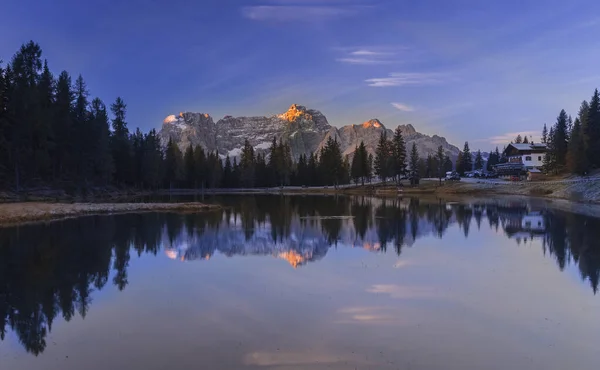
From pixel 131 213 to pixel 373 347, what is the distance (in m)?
43.8

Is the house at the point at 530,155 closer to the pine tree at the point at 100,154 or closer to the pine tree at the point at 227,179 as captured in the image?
the pine tree at the point at 227,179

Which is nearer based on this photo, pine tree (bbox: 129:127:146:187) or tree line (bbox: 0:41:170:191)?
tree line (bbox: 0:41:170:191)

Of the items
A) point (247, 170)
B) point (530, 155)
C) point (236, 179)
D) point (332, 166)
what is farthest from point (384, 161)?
point (236, 179)

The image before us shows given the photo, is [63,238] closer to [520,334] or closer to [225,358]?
[225,358]

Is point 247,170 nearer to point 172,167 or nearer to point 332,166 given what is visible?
point 172,167

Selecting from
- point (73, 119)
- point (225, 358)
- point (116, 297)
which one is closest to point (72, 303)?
Result: point (116, 297)

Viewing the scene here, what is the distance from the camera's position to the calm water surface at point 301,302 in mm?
10711

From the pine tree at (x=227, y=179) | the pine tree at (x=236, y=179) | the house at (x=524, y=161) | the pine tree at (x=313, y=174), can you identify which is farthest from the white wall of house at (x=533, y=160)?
the pine tree at (x=227, y=179)

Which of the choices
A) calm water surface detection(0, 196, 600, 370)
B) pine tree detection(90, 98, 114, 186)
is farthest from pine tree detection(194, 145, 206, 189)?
calm water surface detection(0, 196, 600, 370)

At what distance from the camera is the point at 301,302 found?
49.9ft

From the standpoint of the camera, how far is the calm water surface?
35.1 feet

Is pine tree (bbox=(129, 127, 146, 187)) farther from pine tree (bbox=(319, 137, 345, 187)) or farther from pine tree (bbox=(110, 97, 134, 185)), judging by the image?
pine tree (bbox=(319, 137, 345, 187))

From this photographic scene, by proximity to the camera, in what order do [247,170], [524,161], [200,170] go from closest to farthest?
[524,161]
[200,170]
[247,170]

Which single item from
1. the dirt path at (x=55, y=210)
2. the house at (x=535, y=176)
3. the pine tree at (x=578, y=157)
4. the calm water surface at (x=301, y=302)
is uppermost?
the pine tree at (x=578, y=157)
